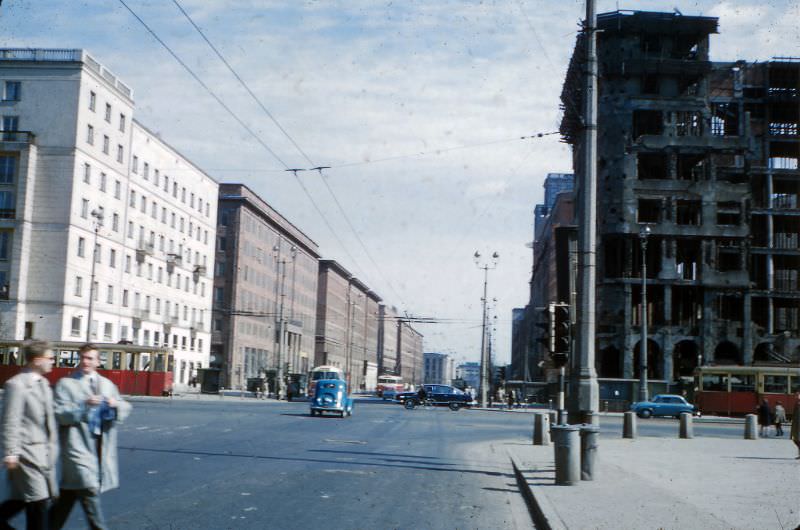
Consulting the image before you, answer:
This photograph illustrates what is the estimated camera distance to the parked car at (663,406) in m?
52.5

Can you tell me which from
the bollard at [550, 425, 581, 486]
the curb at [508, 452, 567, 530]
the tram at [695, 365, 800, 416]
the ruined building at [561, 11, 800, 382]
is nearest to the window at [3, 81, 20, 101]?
the ruined building at [561, 11, 800, 382]

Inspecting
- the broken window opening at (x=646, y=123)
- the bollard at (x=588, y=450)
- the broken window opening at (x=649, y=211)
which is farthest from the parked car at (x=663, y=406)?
the bollard at (x=588, y=450)

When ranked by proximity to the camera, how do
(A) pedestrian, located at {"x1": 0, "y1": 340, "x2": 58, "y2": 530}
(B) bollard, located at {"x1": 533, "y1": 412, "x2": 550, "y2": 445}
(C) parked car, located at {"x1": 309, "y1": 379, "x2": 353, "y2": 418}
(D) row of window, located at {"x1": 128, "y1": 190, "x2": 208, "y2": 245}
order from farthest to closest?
(D) row of window, located at {"x1": 128, "y1": 190, "x2": 208, "y2": 245} → (C) parked car, located at {"x1": 309, "y1": 379, "x2": 353, "y2": 418} → (B) bollard, located at {"x1": 533, "y1": 412, "x2": 550, "y2": 445} → (A) pedestrian, located at {"x1": 0, "y1": 340, "x2": 58, "y2": 530}

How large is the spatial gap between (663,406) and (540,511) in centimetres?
4480

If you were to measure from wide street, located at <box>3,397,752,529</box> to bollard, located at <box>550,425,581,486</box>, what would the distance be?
0.81m

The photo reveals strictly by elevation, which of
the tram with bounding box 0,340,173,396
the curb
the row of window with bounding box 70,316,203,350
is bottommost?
the curb

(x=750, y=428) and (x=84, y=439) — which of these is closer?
(x=84, y=439)

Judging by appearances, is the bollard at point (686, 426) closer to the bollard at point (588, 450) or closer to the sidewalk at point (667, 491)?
the sidewalk at point (667, 491)

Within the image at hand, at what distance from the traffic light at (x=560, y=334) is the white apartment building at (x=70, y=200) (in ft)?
143

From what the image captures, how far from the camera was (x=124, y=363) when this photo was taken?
161 feet

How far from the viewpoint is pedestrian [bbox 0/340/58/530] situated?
6.74m

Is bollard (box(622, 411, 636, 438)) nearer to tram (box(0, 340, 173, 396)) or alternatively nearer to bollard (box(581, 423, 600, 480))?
bollard (box(581, 423, 600, 480))

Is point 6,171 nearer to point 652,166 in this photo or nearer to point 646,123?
point 646,123

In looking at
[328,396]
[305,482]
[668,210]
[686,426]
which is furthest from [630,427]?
[668,210]
